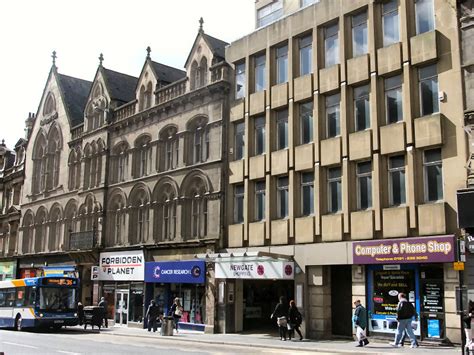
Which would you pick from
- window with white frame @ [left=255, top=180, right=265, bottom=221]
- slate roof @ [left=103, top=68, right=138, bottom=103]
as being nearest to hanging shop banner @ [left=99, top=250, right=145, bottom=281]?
window with white frame @ [left=255, top=180, right=265, bottom=221]

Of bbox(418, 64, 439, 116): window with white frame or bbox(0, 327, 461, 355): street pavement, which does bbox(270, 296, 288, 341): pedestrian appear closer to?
bbox(0, 327, 461, 355): street pavement

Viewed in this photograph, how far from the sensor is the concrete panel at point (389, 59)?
2244cm

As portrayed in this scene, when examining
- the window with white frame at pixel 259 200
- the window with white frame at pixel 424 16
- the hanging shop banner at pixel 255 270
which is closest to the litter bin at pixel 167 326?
the hanging shop banner at pixel 255 270

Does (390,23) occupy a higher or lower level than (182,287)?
higher

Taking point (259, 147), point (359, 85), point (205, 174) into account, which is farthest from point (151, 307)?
point (359, 85)

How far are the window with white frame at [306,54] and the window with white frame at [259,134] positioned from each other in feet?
10.4

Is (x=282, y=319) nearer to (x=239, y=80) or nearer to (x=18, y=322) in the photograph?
(x=239, y=80)

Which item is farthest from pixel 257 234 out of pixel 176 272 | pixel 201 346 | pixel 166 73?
pixel 166 73

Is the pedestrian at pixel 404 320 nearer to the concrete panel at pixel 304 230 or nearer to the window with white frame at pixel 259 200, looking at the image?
the concrete panel at pixel 304 230

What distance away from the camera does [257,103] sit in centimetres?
2833

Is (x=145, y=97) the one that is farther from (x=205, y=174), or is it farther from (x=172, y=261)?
(x=172, y=261)

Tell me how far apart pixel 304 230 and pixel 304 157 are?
3233mm

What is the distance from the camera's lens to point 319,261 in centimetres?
2412

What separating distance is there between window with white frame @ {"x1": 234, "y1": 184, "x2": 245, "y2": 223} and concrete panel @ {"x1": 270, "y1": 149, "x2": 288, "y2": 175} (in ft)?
8.15
